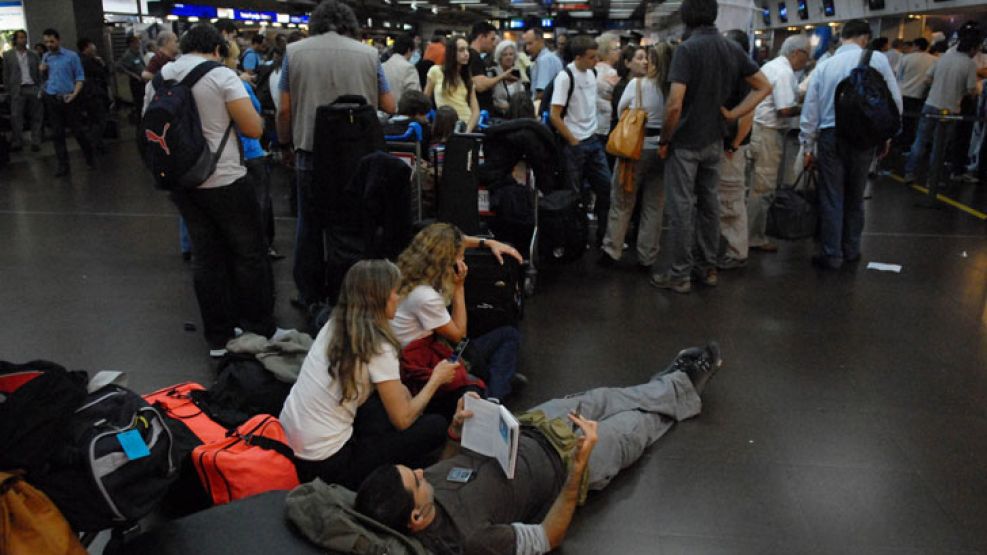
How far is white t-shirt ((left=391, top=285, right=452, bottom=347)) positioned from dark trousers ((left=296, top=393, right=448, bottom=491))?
0.41m

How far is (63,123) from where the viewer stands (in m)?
11.0

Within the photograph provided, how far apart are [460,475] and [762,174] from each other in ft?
16.7

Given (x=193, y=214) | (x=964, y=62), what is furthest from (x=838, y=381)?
(x=964, y=62)

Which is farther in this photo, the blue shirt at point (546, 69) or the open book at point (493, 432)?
the blue shirt at point (546, 69)

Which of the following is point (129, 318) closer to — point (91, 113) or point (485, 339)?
point (485, 339)

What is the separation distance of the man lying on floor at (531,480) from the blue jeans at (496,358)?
0.41 meters

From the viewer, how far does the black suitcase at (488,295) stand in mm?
4445

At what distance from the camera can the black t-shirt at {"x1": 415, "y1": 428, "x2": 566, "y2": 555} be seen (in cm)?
250

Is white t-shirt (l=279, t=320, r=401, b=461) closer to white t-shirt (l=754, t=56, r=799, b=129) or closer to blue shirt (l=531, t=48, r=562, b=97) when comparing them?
white t-shirt (l=754, t=56, r=799, b=129)

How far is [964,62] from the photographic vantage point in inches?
405

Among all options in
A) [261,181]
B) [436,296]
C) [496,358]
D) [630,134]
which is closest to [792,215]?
[630,134]

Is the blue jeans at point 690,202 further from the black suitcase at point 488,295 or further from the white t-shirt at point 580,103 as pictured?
the black suitcase at point 488,295

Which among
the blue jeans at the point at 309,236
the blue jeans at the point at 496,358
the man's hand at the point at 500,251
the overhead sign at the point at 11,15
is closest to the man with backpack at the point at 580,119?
the man's hand at the point at 500,251

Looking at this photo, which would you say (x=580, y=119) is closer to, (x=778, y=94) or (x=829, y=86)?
(x=778, y=94)
